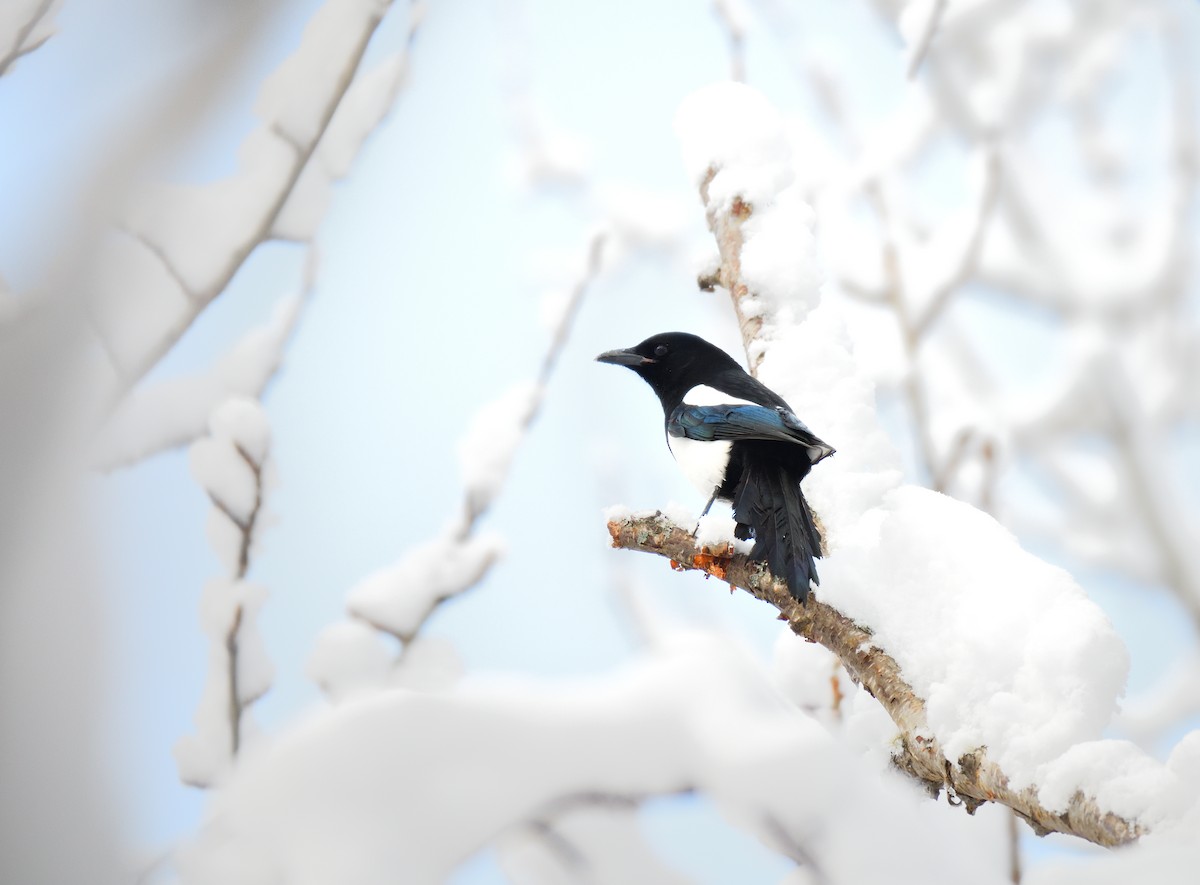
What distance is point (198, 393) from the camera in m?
1.71

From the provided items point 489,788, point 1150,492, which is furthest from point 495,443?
point 1150,492

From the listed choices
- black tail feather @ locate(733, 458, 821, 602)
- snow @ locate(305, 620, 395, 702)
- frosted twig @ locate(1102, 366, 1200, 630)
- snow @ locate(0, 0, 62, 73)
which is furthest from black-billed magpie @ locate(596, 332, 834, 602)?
frosted twig @ locate(1102, 366, 1200, 630)

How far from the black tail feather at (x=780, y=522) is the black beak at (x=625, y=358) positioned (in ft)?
2.21

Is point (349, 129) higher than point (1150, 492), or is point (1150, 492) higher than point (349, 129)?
point (349, 129)

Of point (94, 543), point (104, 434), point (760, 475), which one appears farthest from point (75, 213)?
point (760, 475)

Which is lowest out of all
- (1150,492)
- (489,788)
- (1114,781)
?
(1150,492)

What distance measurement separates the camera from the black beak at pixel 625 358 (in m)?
2.28

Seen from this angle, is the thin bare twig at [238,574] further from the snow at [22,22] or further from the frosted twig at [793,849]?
the frosted twig at [793,849]

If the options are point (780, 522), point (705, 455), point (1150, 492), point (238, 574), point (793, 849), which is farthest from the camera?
point (1150, 492)

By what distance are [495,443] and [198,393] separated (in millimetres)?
541

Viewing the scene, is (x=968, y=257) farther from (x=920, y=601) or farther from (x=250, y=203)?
(x=250, y=203)

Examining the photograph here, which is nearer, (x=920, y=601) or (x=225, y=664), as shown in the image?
(x=920, y=601)

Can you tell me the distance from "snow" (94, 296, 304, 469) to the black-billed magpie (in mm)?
758

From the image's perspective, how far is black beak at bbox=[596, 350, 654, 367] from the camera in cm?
228
